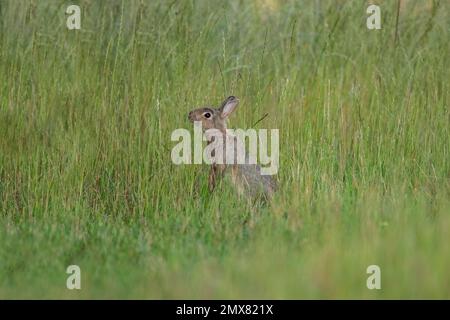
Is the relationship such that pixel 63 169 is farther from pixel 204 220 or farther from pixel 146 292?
pixel 146 292

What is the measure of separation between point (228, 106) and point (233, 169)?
1.64ft

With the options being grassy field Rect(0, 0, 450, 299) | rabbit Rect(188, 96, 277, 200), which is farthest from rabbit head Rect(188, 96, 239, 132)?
grassy field Rect(0, 0, 450, 299)

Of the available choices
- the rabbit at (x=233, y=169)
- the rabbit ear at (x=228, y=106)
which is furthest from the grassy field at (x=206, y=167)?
the rabbit ear at (x=228, y=106)

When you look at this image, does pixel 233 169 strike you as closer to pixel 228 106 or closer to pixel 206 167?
pixel 206 167

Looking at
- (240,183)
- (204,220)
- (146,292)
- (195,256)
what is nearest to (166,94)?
(240,183)

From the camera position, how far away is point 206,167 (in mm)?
8062

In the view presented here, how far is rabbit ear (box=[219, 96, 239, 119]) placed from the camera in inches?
317

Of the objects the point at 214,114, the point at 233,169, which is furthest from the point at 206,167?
the point at 214,114

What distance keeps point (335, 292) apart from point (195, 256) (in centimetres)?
116

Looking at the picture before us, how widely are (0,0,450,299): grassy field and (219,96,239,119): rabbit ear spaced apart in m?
0.30

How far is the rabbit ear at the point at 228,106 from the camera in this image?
317 inches

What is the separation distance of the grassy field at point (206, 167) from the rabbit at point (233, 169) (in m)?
0.13

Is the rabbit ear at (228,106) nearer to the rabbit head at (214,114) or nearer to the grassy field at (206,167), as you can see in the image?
the rabbit head at (214,114)

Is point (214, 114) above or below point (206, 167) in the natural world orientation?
above
